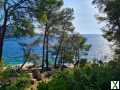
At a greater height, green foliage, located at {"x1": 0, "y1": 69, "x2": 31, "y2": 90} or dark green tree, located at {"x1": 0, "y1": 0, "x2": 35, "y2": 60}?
dark green tree, located at {"x1": 0, "y1": 0, "x2": 35, "y2": 60}

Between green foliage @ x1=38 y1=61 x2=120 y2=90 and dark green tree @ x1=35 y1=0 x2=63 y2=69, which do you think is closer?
green foliage @ x1=38 y1=61 x2=120 y2=90

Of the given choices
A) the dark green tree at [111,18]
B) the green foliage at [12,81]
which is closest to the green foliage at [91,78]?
the green foliage at [12,81]

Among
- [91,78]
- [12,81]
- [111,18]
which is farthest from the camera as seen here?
[111,18]

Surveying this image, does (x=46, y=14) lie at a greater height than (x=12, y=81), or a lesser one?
greater

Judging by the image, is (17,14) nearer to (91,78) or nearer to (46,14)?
(46,14)

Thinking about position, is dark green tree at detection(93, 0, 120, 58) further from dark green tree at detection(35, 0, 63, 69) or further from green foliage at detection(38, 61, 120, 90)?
green foliage at detection(38, 61, 120, 90)

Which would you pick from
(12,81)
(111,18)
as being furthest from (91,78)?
(111,18)

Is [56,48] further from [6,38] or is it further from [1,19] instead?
[1,19]

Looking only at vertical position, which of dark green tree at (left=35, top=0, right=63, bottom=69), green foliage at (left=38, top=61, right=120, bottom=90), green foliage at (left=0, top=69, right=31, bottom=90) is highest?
dark green tree at (left=35, top=0, right=63, bottom=69)

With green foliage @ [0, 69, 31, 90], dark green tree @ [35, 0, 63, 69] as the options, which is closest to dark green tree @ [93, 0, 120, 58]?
dark green tree @ [35, 0, 63, 69]

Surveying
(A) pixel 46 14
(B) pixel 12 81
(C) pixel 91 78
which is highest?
(A) pixel 46 14

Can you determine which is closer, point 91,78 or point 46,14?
point 91,78

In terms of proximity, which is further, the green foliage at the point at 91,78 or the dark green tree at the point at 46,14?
the dark green tree at the point at 46,14

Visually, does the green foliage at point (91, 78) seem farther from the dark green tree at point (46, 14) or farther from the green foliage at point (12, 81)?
the dark green tree at point (46, 14)
